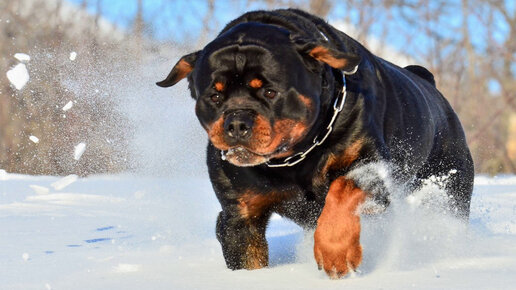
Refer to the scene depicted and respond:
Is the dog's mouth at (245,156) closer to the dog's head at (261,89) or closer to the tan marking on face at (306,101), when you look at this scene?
the dog's head at (261,89)

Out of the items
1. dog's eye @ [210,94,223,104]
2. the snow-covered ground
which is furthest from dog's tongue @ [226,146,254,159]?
the snow-covered ground

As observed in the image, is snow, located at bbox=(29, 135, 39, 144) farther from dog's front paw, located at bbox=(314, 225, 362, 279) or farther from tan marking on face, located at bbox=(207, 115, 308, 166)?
dog's front paw, located at bbox=(314, 225, 362, 279)

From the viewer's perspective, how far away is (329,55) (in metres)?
2.50

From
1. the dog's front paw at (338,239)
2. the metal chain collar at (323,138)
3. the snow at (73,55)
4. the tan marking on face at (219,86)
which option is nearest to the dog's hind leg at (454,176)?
the metal chain collar at (323,138)

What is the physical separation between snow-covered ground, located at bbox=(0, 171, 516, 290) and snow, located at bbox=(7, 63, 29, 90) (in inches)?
133

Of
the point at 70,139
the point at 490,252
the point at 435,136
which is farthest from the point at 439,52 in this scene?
the point at 490,252

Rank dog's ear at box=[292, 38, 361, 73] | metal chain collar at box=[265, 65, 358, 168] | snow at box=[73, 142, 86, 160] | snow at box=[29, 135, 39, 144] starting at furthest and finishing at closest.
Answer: snow at box=[29, 135, 39, 144], snow at box=[73, 142, 86, 160], metal chain collar at box=[265, 65, 358, 168], dog's ear at box=[292, 38, 361, 73]

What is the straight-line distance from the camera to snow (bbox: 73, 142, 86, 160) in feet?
27.2

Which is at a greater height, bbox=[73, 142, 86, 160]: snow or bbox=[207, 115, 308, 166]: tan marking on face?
bbox=[207, 115, 308, 166]: tan marking on face

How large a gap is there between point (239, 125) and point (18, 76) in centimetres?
727

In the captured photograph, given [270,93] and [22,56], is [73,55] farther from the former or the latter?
[270,93]

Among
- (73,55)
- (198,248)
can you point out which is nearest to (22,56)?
(73,55)

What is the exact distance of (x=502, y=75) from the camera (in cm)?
1166

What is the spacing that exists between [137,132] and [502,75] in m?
7.59
